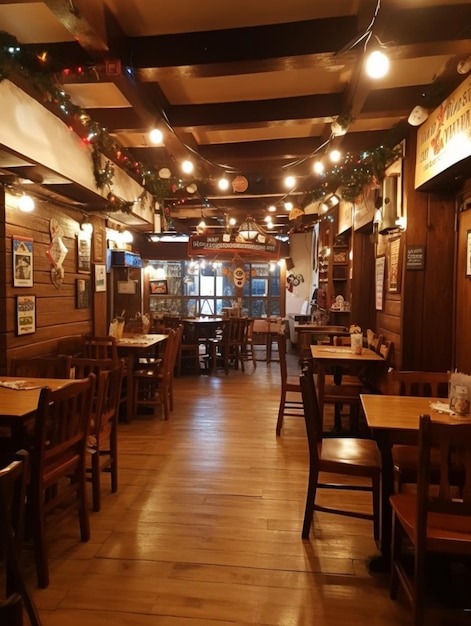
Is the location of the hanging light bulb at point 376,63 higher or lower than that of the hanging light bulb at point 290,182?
lower

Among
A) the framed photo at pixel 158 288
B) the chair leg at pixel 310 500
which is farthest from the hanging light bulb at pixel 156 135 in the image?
the framed photo at pixel 158 288

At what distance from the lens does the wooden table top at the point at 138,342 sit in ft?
15.3

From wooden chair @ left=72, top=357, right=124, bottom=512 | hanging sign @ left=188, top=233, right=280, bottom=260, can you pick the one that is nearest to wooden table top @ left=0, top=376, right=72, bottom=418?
wooden chair @ left=72, top=357, right=124, bottom=512

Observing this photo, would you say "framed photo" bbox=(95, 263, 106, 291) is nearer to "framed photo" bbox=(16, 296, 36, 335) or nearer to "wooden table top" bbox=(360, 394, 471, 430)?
"framed photo" bbox=(16, 296, 36, 335)

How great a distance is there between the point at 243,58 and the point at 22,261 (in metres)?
2.46

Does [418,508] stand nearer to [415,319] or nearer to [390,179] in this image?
[415,319]

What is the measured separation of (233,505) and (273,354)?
6739 mm

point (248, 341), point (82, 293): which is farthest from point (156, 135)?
point (248, 341)

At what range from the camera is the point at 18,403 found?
239 centimetres

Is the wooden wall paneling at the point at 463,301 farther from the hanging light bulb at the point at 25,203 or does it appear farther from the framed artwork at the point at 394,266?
the hanging light bulb at the point at 25,203

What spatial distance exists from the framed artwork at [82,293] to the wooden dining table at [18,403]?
206 centimetres

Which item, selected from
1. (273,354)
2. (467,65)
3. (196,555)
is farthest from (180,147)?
(273,354)

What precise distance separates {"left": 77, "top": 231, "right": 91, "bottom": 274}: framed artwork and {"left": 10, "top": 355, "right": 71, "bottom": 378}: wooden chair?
72.7 inches

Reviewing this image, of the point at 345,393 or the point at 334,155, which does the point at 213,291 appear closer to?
the point at 334,155
